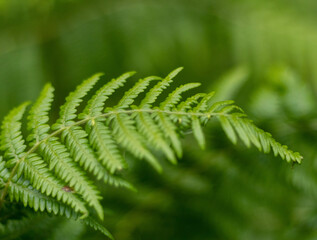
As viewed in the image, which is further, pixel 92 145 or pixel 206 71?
pixel 206 71

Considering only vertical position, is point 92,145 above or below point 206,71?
below

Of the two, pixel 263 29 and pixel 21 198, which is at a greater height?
pixel 263 29

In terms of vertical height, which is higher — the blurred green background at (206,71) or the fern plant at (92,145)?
the blurred green background at (206,71)

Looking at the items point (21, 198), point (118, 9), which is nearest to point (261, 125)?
point (21, 198)

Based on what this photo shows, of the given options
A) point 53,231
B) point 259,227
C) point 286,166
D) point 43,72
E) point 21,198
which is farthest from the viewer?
point 43,72

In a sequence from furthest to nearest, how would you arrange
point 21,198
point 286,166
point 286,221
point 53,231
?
1. point 286,221
2. point 286,166
3. point 53,231
4. point 21,198

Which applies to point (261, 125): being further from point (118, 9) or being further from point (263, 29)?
point (118, 9)

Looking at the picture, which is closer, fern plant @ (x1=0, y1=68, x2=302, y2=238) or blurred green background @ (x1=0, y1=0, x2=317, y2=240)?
fern plant @ (x1=0, y1=68, x2=302, y2=238)

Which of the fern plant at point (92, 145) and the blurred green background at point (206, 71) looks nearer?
the fern plant at point (92, 145)
